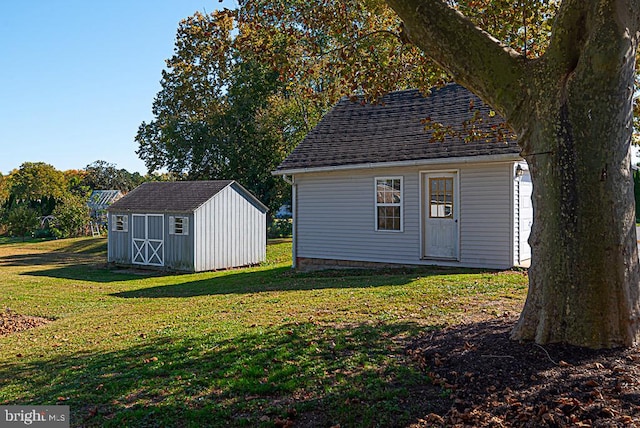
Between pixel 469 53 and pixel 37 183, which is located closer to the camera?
pixel 469 53

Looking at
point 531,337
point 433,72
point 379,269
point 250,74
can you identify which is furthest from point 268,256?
point 531,337

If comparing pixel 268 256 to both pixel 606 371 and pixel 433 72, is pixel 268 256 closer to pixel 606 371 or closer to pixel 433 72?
pixel 433 72

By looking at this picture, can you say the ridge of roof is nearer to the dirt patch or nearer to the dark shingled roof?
the dark shingled roof

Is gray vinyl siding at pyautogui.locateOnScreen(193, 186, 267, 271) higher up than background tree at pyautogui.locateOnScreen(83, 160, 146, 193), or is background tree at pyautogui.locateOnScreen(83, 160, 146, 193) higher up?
background tree at pyautogui.locateOnScreen(83, 160, 146, 193)

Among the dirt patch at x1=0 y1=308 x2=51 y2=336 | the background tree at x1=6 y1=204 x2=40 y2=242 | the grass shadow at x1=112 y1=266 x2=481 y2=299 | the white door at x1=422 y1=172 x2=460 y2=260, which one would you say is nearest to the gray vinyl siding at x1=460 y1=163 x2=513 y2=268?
the white door at x1=422 y1=172 x2=460 y2=260

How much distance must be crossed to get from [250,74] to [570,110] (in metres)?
30.4

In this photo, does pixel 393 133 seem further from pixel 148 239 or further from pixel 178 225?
pixel 148 239

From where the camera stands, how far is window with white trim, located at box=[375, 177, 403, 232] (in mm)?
15503

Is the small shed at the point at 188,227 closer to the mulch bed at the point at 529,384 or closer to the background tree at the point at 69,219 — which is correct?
the mulch bed at the point at 529,384

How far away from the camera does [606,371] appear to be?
4.56 m

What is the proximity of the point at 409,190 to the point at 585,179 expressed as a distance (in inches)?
402

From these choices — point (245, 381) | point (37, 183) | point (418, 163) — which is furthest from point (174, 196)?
point (37, 183)

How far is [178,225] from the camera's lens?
2133 centimetres

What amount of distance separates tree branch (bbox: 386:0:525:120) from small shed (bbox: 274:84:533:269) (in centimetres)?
680
